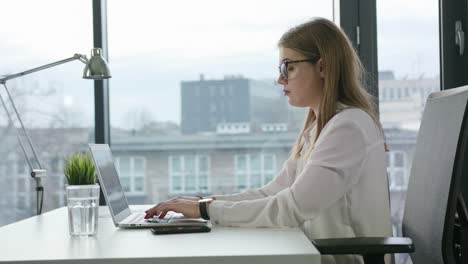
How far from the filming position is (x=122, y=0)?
319 cm

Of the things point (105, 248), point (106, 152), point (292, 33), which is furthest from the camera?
point (106, 152)

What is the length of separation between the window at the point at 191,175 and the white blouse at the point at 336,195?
4.19 feet

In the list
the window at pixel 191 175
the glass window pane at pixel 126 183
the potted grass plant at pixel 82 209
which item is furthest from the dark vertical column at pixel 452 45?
the potted grass plant at pixel 82 209

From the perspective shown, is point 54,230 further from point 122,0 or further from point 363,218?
point 122,0

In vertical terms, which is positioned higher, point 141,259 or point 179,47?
point 179,47

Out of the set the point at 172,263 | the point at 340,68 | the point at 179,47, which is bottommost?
the point at 172,263

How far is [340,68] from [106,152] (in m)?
0.81

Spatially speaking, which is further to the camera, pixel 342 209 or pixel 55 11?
pixel 55 11

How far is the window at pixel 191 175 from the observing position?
320 cm

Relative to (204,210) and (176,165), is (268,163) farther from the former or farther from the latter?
(204,210)

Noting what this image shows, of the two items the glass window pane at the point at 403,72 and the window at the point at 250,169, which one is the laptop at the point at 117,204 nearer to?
→ the window at the point at 250,169

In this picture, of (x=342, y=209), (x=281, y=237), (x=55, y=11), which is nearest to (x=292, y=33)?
(x=342, y=209)

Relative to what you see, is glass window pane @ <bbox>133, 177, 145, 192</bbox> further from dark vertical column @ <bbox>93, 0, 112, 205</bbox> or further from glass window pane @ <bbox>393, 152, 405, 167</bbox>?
glass window pane @ <bbox>393, 152, 405, 167</bbox>

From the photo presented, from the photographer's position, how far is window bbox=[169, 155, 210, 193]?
10.5 ft
